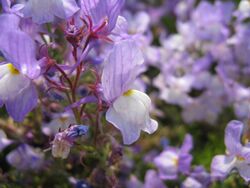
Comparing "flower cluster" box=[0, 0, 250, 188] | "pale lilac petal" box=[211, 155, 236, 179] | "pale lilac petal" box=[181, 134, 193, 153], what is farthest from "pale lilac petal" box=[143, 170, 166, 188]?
"pale lilac petal" box=[211, 155, 236, 179]

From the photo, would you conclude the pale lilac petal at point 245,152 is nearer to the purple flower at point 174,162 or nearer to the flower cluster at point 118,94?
the flower cluster at point 118,94

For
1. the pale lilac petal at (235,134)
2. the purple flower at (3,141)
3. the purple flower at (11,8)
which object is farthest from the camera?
the purple flower at (3,141)

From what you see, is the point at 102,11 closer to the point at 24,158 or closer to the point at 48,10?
the point at 48,10

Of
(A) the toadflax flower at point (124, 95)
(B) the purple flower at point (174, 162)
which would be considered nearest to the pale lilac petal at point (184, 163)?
(B) the purple flower at point (174, 162)

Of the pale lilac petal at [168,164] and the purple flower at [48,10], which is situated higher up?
the purple flower at [48,10]

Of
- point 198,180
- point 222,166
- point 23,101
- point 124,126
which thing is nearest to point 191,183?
point 198,180

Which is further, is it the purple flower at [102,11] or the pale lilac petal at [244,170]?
the pale lilac petal at [244,170]

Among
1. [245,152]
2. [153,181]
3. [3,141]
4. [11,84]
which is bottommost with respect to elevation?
[153,181]
